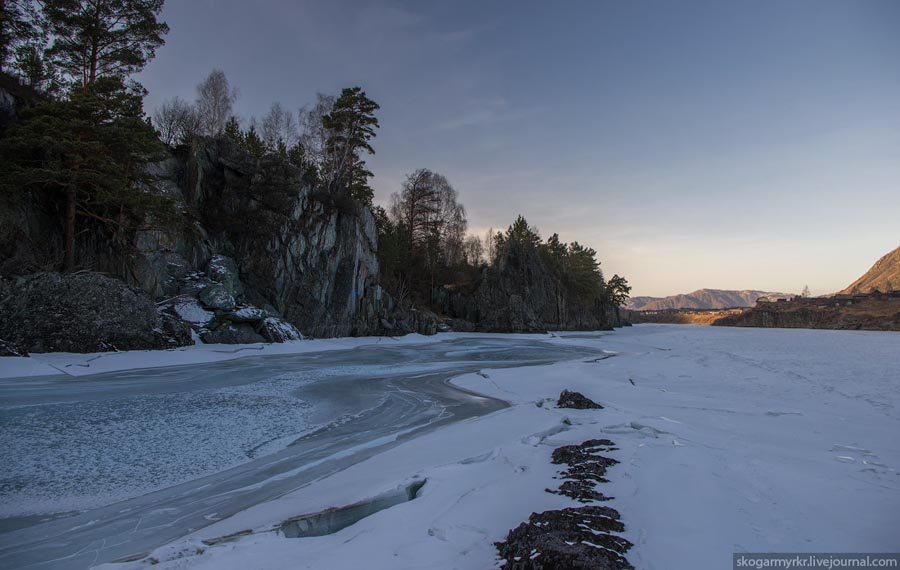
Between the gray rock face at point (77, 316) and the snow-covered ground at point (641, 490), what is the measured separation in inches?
470

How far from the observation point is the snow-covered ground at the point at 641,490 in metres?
2.28

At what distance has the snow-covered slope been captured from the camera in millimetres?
2277

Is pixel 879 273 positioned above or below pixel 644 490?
above

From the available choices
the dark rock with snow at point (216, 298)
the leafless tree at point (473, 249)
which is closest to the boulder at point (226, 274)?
the dark rock with snow at point (216, 298)

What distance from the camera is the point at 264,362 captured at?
42.0 ft

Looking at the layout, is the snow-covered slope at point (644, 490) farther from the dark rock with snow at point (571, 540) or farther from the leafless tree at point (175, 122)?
the leafless tree at point (175, 122)

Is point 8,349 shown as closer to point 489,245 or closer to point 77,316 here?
point 77,316

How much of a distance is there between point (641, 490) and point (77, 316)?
1488cm

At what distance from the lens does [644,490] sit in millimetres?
3053

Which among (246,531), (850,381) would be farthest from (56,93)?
(850,381)

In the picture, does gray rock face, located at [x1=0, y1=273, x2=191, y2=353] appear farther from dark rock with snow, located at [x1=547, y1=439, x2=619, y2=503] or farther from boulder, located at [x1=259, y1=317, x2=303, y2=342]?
dark rock with snow, located at [x1=547, y1=439, x2=619, y2=503]

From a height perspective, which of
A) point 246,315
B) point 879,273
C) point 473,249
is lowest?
point 246,315

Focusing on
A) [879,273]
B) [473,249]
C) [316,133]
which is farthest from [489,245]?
[879,273]

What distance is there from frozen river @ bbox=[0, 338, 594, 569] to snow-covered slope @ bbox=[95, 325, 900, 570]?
472mm
